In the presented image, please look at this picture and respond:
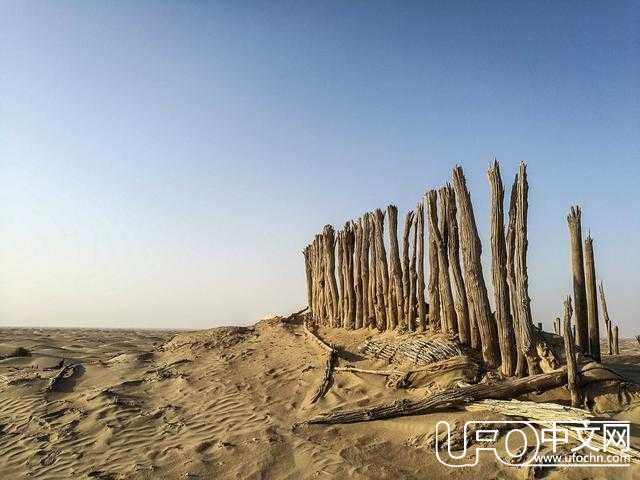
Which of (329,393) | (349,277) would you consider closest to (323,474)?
(329,393)

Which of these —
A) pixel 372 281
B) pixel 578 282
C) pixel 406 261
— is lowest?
pixel 578 282

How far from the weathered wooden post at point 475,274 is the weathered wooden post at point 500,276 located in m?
0.18

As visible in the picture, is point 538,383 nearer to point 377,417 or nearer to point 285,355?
point 377,417

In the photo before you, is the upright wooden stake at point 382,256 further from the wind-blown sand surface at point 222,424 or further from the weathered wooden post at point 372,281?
the wind-blown sand surface at point 222,424

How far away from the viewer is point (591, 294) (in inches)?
287

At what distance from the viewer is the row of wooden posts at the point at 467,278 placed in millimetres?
6367

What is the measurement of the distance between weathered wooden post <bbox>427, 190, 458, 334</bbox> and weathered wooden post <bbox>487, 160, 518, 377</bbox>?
3.49 feet

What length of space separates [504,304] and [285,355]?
5.19 metres

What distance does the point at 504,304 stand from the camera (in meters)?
6.45

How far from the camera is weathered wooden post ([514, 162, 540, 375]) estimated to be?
618 centimetres

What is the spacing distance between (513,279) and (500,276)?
18 centimetres

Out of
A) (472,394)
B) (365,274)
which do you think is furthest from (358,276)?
(472,394)

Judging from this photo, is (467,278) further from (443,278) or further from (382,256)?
(382,256)

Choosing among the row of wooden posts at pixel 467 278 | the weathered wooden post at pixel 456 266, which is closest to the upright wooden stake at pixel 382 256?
the row of wooden posts at pixel 467 278
